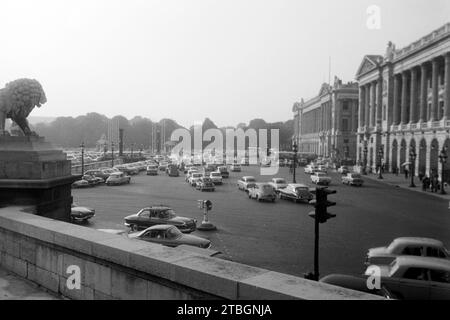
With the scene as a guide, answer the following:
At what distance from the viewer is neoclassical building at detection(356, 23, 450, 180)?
2309 inches

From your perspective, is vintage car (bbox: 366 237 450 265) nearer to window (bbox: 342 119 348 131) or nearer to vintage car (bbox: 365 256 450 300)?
vintage car (bbox: 365 256 450 300)

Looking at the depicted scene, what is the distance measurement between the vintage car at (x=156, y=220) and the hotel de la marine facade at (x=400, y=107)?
121 ft

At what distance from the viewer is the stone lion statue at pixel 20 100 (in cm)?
1015

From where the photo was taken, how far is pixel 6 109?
405 inches

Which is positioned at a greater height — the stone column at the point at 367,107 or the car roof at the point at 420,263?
the stone column at the point at 367,107

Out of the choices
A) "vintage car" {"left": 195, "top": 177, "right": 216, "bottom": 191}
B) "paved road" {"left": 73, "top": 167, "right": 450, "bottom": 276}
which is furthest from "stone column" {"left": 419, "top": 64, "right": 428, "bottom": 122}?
"vintage car" {"left": 195, "top": 177, "right": 216, "bottom": 191}

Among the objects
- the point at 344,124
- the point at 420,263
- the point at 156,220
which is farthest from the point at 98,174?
the point at 344,124

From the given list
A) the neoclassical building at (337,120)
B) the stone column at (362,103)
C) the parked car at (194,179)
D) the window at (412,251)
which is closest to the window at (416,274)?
the window at (412,251)

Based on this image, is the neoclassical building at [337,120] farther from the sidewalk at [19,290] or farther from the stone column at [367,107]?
the sidewalk at [19,290]

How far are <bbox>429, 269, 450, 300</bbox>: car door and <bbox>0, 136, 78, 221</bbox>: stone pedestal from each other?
8945 mm

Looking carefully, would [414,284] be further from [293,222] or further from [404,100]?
[404,100]

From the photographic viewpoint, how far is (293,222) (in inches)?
991
